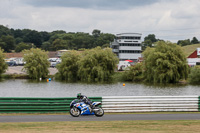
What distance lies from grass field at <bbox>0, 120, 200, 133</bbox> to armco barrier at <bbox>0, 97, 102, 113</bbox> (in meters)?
3.58

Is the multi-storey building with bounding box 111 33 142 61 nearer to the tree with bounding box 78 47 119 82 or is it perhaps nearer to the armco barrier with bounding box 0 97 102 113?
the tree with bounding box 78 47 119 82

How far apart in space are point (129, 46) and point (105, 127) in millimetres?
133844

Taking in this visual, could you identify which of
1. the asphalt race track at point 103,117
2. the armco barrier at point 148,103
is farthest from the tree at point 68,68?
the asphalt race track at point 103,117

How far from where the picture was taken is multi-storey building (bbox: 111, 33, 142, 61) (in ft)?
494

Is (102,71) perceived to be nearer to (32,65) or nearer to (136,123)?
(32,65)

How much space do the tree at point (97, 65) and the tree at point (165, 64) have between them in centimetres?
906

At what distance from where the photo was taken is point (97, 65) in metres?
82.0

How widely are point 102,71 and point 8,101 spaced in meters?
59.4

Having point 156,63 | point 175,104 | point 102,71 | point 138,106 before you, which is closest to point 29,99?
point 138,106

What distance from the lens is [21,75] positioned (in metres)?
90.8

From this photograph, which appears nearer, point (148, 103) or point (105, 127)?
point (105, 127)

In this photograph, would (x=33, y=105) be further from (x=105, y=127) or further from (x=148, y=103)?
(x=148, y=103)

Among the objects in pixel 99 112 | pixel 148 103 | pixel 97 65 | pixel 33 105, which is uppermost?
pixel 97 65

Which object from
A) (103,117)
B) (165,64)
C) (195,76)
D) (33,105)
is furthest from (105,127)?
(195,76)
